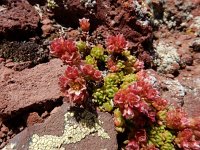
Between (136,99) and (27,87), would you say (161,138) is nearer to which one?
(136,99)

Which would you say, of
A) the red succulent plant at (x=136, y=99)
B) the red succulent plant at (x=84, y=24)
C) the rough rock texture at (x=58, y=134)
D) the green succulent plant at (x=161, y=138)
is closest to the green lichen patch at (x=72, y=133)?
the rough rock texture at (x=58, y=134)

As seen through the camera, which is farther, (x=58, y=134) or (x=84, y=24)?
(x=84, y=24)

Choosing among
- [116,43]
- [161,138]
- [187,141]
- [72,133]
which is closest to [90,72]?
[116,43]

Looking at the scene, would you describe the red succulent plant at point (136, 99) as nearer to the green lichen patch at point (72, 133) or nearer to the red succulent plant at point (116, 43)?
the green lichen patch at point (72, 133)

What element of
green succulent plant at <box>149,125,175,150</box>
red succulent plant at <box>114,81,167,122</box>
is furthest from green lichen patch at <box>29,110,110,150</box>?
green succulent plant at <box>149,125,175,150</box>

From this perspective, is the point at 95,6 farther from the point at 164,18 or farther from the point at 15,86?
the point at 15,86

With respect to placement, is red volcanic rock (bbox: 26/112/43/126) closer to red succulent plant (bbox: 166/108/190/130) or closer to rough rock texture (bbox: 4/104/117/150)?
rough rock texture (bbox: 4/104/117/150)
